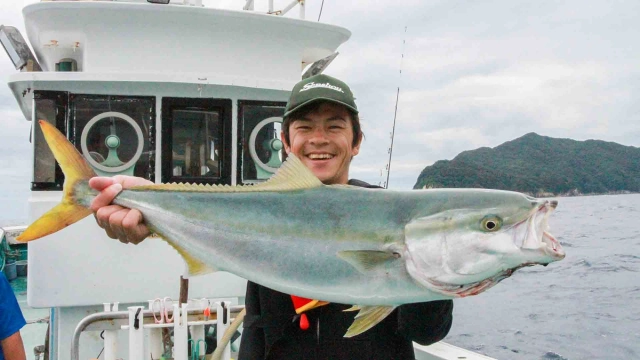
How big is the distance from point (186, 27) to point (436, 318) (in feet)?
18.8

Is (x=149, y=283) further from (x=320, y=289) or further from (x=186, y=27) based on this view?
(x=320, y=289)

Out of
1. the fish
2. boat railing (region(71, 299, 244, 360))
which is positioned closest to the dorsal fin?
the fish

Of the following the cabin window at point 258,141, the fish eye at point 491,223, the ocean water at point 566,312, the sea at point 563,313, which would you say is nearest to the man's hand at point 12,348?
the cabin window at point 258,141

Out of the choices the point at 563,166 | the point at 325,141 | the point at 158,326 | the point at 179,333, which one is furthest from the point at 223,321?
the point at 563,166

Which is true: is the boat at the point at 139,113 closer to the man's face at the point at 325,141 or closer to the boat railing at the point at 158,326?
the boat railing at the point at 158,326

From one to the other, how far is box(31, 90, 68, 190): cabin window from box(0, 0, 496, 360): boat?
12mm

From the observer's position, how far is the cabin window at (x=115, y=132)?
6.83 metres

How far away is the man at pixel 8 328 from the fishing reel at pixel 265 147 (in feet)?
11.2

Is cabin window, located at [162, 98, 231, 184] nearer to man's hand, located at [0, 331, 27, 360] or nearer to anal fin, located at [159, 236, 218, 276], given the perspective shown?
man's hand, located at [0, 331, 27, 360]

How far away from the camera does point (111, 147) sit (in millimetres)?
6855

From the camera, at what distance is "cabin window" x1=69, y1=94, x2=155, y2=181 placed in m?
6.83

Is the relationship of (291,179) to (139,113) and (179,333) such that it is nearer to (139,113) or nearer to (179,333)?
(179,333)

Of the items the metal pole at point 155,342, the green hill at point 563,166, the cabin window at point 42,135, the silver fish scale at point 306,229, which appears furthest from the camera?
the green hill at point 563,166

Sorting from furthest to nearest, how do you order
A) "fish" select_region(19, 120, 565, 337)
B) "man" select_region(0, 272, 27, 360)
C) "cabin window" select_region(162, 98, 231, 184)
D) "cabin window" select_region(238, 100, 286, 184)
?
"cabin window" select_region(238, 100, 286, 184) → "cabin window" select_region(162, 98, 231, 184) → "man" select_region(0, 272, 27, 360) → "fish" select_region(19, 120, 565, 337)
